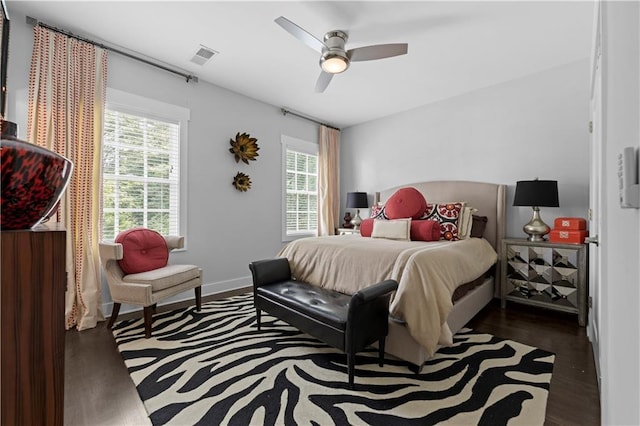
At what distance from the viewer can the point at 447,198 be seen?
4055mm

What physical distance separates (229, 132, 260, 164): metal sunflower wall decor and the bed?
1.74m

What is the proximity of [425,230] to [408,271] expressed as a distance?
130 cm

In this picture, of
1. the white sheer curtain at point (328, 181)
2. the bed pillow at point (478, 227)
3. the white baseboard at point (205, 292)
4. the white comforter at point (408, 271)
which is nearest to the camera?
the white comforter at point (408, 271)

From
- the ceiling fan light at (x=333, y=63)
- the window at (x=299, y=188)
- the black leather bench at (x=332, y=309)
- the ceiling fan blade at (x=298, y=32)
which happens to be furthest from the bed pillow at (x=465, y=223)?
the window at (x=299, y=188)

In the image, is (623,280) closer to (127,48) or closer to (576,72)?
(576,72)

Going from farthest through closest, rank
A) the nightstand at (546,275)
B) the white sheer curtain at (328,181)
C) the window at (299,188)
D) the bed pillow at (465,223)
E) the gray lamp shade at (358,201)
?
1. the white sheer curtain at (328,181)
2. the gray lamp shade at (358,201)
3. the window at (299,188)
4. the bed pillow at (465,223)
5. the nightstand at (546,275)

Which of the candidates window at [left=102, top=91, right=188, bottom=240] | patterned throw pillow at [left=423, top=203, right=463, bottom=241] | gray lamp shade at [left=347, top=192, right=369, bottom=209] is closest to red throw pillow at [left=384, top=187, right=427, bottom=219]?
patterned throw pillow at [left=423, top=203, right=463, bottom=241]

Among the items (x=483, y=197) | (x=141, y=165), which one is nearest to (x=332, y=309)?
(x=141, y=165)

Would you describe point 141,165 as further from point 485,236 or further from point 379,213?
point 485,236

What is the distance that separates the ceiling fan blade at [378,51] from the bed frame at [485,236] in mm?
2166

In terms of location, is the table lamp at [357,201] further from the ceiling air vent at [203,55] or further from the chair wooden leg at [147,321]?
the chair wooden leg at [147,321]

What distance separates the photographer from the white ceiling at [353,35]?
2.36m

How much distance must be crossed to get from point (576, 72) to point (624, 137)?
135 inches

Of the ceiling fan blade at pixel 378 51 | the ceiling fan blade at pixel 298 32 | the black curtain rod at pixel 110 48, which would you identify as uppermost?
the black curtain rod at pixel 110 48
